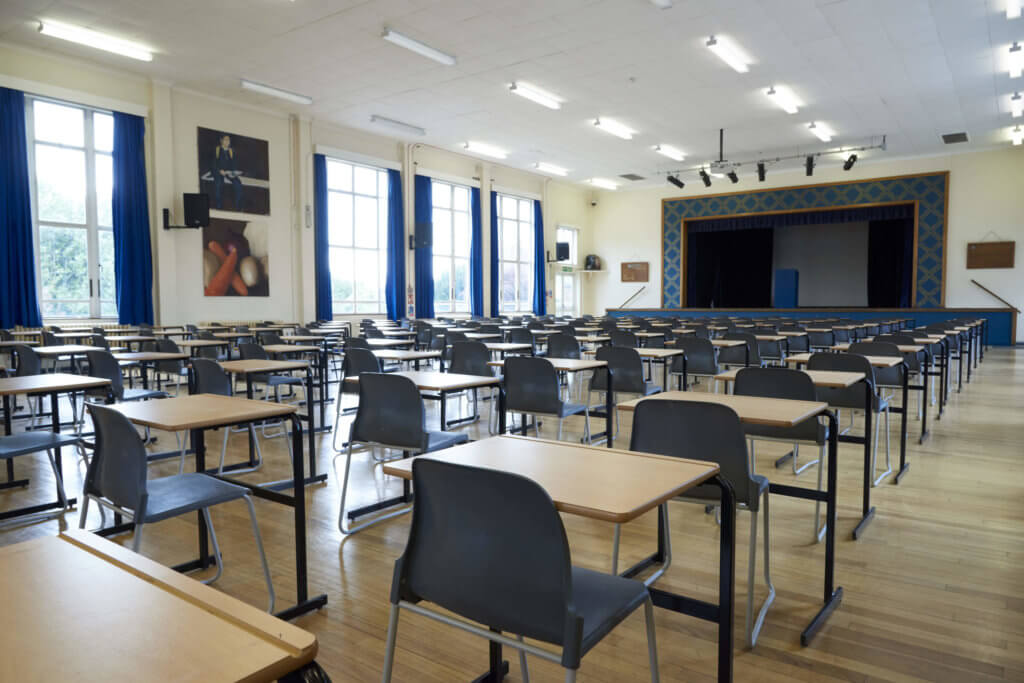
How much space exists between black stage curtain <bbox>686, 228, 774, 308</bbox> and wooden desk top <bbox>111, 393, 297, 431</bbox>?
17.4 m

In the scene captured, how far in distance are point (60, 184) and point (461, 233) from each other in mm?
8129

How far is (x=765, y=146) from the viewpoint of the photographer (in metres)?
14.5

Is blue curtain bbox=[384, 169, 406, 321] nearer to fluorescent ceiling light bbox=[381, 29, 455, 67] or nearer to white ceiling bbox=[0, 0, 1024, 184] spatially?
white ceiling bbox=[0, 0, 1024, 184]

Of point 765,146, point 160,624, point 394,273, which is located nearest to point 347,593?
point 160,624

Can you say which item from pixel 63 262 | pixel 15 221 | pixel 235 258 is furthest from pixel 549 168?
pixel 15 221

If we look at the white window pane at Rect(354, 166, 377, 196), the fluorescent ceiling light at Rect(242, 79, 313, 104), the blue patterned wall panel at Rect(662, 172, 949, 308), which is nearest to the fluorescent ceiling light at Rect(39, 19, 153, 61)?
the fluorescent ceiling light at Rect(242, 79, 313, 104)

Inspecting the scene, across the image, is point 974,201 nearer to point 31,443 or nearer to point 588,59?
point 588,59

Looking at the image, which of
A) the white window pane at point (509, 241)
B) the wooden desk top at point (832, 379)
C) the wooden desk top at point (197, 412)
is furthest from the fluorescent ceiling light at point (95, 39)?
the white window pane at point (509, 241)

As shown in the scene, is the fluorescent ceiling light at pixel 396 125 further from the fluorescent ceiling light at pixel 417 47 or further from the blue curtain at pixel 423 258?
the fluorescent ceiling light at pixel 417 47

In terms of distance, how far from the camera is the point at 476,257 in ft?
51.5

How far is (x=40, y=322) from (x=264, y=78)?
182 inches

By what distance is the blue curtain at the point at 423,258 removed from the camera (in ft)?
46.2

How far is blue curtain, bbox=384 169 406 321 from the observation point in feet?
44.4

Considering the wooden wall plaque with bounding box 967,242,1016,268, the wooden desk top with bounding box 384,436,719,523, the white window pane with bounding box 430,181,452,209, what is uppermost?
the white window pane with bounding box 430,181,452,209
